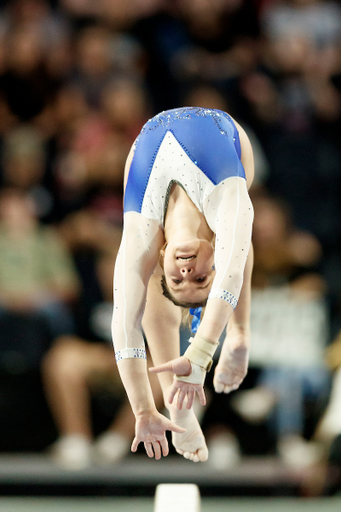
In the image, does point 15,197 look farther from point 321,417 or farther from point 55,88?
point 321,417

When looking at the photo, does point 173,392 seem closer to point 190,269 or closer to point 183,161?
point 190,269

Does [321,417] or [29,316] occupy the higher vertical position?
[29,316]

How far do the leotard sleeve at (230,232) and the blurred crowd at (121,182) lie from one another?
1145mm

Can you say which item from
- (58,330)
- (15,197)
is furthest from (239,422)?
(15,197)

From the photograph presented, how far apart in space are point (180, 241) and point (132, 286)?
215mm

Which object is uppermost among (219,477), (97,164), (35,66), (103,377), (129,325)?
(35,66)

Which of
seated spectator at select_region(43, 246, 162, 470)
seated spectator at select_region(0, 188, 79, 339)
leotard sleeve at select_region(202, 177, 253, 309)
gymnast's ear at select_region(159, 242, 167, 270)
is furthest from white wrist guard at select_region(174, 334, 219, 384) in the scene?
seated spectator at select_region(43, 246, 162, 470)

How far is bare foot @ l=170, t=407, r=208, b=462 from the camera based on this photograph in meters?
2.35

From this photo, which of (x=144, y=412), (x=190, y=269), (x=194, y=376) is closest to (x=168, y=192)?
(x=190, y=269)

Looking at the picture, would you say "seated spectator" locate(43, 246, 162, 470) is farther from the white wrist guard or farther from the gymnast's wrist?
the white wrist guard

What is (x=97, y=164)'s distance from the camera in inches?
137

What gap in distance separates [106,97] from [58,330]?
5.20ft

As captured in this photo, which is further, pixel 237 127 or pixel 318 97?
pixel 318 97

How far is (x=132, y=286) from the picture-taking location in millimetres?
2100
